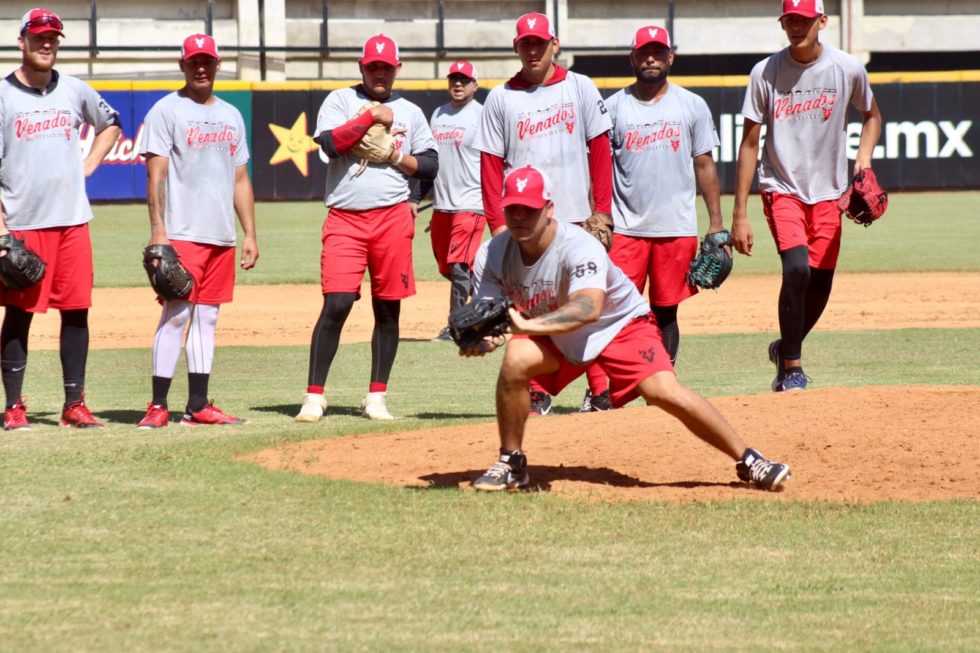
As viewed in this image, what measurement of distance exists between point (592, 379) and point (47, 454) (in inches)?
122

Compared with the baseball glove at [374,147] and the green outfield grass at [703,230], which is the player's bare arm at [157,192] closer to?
the baseball glove at [374,147]

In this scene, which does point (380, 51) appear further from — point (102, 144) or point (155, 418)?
point (155, 418)

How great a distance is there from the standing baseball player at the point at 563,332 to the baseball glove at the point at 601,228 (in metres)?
1.02

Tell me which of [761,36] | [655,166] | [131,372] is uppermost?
[761,36]

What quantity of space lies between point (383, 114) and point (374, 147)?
19 centimetres

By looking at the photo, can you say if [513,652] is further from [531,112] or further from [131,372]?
[131,372]

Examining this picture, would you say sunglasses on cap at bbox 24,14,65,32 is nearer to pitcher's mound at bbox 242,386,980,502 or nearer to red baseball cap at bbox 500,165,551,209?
pitcher's mound at bbox 242,386,980,502

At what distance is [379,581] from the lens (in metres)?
4.75

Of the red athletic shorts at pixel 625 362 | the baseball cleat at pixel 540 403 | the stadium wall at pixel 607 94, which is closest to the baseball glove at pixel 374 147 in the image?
the baseball cleat at pixel 540 403

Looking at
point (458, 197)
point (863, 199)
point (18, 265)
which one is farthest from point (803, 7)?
point (458, 197)

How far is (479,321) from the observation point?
222 inches

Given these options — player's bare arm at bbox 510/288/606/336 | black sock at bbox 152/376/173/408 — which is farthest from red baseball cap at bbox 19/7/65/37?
player's bare arm at bbox 510/288/606/336

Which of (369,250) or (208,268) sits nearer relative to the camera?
(208,268)

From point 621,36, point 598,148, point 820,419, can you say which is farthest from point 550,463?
point 621,36
